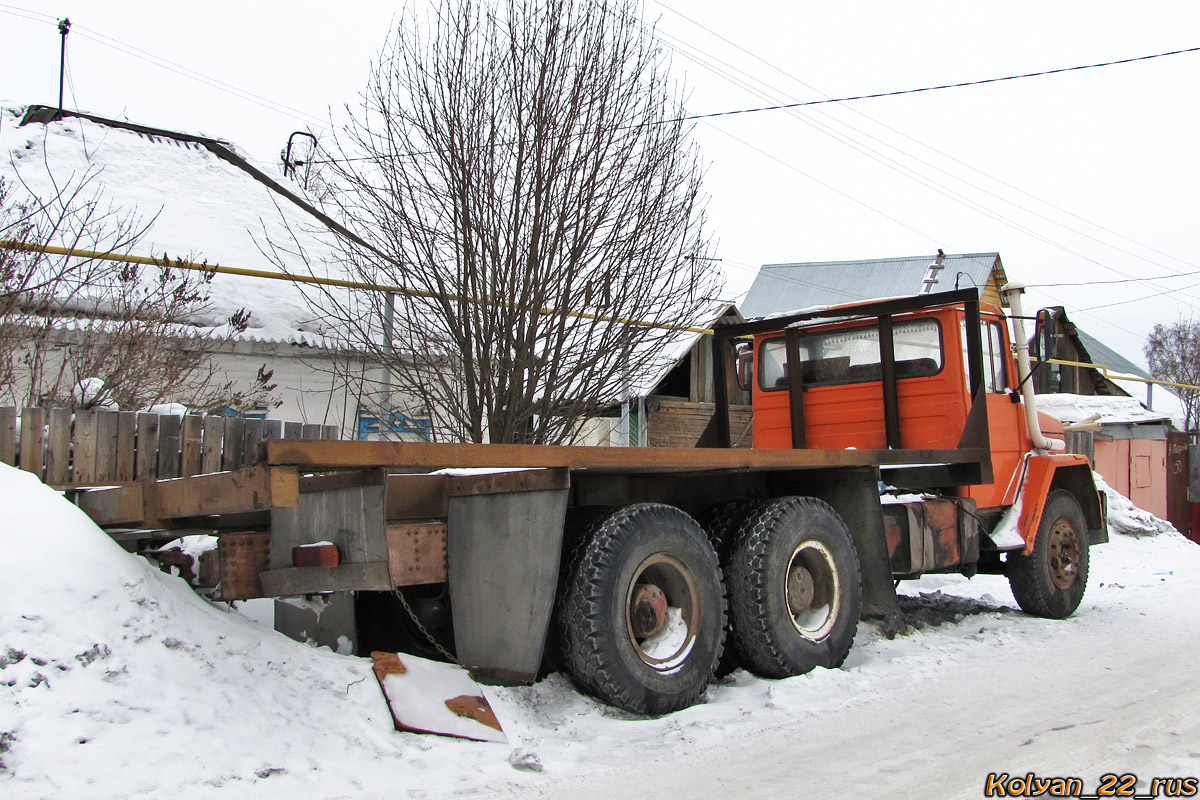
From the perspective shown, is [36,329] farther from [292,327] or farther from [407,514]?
[292,327]

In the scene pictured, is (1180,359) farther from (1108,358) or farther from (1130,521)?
(1130,521)

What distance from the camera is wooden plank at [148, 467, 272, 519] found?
353 cm

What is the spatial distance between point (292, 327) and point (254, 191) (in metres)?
4.72

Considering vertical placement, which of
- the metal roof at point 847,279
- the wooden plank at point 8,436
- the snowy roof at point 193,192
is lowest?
the wooden plank at point 8,436

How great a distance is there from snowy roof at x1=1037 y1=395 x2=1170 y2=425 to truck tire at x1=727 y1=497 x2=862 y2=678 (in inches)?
671

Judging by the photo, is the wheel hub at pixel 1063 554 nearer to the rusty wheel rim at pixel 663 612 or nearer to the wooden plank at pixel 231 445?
the rusty wheel rim at pixel 663 612

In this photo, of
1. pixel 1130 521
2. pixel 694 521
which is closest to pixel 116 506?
pixel 694 521

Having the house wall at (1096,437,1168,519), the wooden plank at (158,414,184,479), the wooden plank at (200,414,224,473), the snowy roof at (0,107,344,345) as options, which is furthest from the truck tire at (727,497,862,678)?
the house wall at (1096,437,1168,519)

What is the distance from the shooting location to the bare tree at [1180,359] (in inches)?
1750

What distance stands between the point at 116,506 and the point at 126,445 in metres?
1.92

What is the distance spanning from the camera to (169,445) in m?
6.57

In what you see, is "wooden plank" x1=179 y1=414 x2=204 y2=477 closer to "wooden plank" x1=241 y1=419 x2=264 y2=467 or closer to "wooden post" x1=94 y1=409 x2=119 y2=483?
"wooden plank" x1=241 y1=419 x2=264 y2=467

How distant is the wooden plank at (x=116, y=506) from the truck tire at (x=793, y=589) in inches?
120

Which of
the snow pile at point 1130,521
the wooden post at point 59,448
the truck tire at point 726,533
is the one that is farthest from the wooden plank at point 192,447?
the snow pile at point 1130,521
